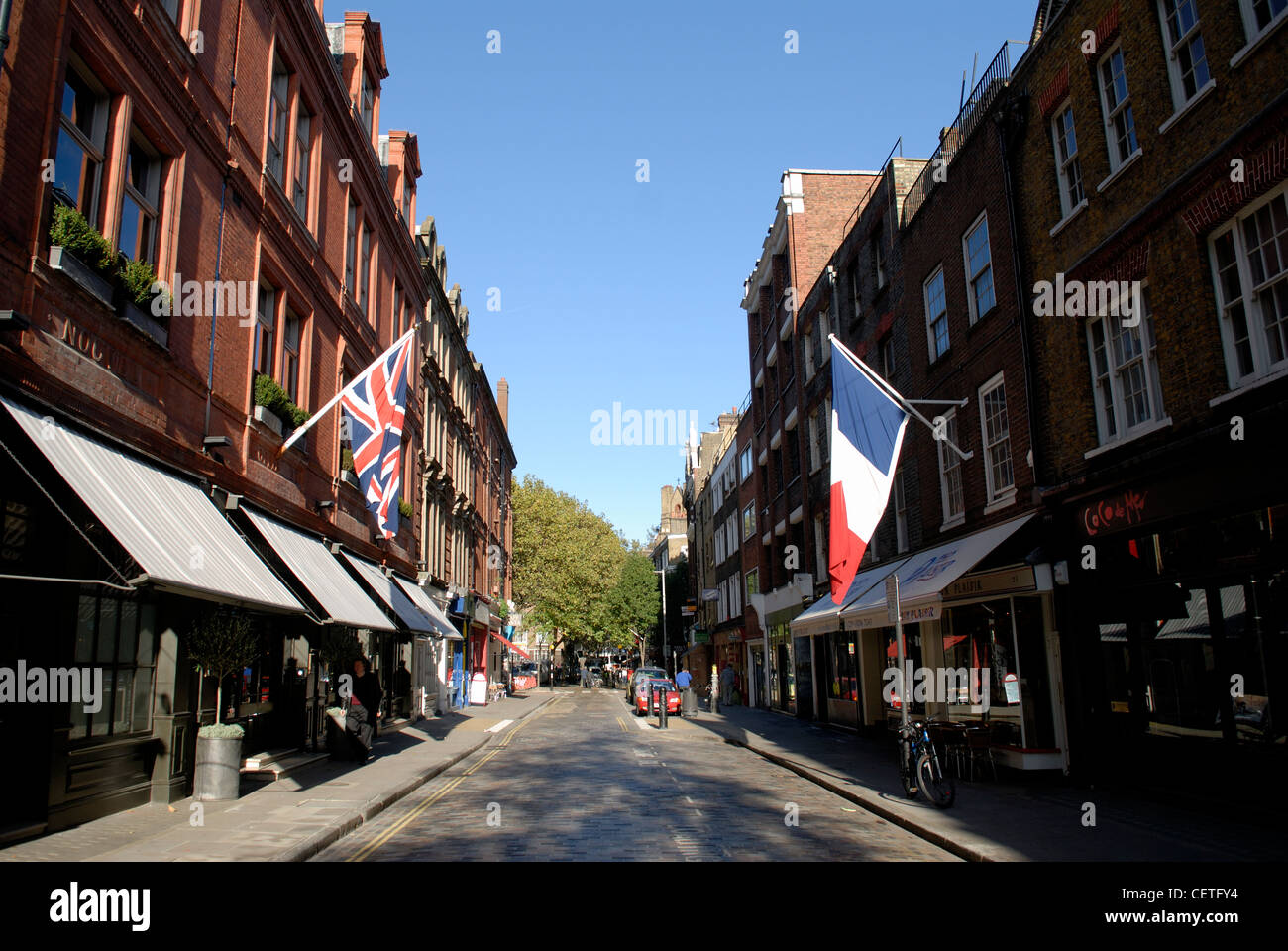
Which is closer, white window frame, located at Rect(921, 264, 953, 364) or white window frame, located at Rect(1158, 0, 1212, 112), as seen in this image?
white window frame, located at Rect(1158, 0, 1212, 112)

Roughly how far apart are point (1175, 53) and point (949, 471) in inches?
333

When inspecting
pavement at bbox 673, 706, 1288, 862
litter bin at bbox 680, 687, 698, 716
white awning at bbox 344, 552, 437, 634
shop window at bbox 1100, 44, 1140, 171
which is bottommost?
litter bin at bbox 680, 687, 698, 716

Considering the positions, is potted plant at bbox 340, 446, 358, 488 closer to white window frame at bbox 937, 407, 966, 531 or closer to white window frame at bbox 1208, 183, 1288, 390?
white window frame at bbox 937, 407, 966, 531

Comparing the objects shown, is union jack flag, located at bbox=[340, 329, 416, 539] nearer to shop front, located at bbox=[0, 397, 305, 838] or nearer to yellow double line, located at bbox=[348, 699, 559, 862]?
shop front, located at bbox=[0, 397, 305, 838]

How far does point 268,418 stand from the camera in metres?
14.1

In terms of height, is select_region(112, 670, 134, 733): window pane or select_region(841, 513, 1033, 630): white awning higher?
select_region(841, 513, 1033, 630): white awning

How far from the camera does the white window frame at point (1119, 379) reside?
11.0 m

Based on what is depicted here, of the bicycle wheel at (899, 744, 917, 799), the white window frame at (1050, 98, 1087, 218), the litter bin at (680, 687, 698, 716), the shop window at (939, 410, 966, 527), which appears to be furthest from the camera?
the litter bin at (680, 687, 698, 716)

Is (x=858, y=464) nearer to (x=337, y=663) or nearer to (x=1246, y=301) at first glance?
(x=1246, y=301)

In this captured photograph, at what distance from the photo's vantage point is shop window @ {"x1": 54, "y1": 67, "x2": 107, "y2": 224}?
9031 mm

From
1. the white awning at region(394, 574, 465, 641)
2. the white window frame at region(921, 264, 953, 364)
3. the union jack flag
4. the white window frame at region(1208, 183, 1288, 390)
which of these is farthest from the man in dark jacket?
the white window frame at region(1208, 183, 1288, 390)

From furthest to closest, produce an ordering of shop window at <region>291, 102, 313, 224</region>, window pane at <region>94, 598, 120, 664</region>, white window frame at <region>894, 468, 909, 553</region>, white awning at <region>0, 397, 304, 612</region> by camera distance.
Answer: white window frame at <region>894, 468, 909, 553</region>, shop window at <region>291, 102, 313, 224</region>, window pane at <region>94, 598, 120, 664</region>, white awning at <region>0, 397, 304, 612</region>

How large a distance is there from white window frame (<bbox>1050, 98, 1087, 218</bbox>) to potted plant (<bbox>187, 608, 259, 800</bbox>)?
13.6m
